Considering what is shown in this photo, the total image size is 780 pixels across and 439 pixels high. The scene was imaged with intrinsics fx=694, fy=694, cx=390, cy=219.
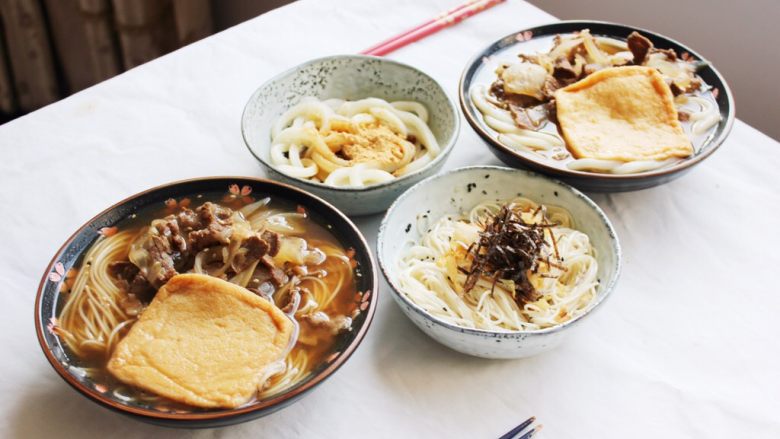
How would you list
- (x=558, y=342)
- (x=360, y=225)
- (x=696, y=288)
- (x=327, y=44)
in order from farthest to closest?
(x=327, y=44) < (x=360, y=225) < (x=696, y=288) < (x=558, y=342)

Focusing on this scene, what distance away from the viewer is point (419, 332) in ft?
5.44

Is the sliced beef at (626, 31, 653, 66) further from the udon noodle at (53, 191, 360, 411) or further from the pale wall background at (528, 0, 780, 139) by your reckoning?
the udon noodle at (53, 191, 360, 411)

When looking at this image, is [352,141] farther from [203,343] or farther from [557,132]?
[203,343]

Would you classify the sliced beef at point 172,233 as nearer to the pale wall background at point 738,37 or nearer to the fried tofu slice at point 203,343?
the fried tofu slice at point 203,343

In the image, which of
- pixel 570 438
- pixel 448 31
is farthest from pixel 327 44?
pixel 570 438

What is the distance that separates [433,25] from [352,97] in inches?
25.6

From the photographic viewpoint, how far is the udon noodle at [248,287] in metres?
1.40

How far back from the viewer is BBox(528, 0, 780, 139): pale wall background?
304cm

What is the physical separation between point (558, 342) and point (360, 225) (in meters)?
0.66

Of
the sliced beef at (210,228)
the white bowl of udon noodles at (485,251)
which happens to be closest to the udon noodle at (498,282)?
the white bowl of udon noodles at (485,251)

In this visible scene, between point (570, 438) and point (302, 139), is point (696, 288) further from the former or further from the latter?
point (302, 139)

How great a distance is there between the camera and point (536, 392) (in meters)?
1.54

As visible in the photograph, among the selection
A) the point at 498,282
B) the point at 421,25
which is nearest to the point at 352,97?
the point at 421,25

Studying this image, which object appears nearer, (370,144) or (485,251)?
(485,251)
